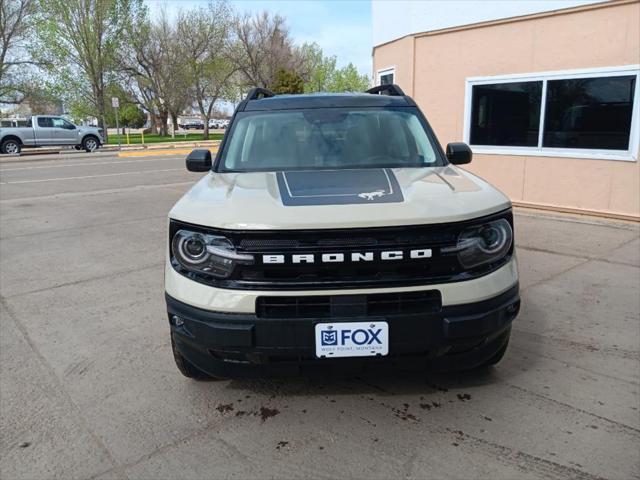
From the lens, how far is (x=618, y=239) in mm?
6820

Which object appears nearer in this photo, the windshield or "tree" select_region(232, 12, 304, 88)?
the windshield

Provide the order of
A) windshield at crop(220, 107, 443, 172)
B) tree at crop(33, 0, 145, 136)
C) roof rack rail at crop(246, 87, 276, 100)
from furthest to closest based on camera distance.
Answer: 1. tree at crop(33, 0, 145, 136)
2. roof rack rail at crop(246, 87, 276, 100)
3. windshield at crop(220, 107, 443, 172)

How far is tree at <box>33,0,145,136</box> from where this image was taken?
33.7m

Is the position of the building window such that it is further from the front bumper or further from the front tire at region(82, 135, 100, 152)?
the front tire at region(82, 135, 100, 152)

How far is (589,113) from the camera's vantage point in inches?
312

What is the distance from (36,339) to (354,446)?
271cm

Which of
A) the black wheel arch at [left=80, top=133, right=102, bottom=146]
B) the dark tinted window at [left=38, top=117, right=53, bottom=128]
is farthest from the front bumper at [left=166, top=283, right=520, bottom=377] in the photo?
the black wheel arch at [left=80, top=133, right=102, bottom=146]

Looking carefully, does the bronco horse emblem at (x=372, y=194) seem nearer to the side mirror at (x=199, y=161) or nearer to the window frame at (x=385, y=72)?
the side mirror at (x=199, y=161)

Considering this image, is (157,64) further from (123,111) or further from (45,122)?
(45,122)

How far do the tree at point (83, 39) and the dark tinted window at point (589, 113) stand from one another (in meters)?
33.5

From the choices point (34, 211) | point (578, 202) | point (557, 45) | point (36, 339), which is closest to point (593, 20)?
point (557, 45)

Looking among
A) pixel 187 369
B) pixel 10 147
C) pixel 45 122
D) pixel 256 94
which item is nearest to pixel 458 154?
pixel 256 94

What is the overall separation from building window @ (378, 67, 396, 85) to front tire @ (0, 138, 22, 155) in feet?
69.0

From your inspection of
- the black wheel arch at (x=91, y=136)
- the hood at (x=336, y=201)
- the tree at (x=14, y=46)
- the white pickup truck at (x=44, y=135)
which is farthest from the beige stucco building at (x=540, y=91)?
the tree at (x=14, y=46)
